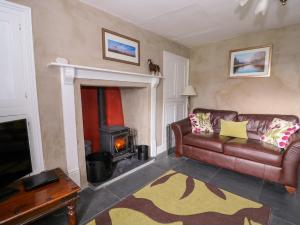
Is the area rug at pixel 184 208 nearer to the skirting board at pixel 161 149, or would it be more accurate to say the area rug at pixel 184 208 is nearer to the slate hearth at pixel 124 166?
the slate hearth at pixel 124 166

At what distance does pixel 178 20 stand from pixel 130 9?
2.60 feet

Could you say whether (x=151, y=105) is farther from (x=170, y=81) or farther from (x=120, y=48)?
(x=120, y=48)

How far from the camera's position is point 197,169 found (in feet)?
8.98

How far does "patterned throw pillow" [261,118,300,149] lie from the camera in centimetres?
229

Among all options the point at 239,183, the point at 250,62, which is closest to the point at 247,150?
the point at 239,183

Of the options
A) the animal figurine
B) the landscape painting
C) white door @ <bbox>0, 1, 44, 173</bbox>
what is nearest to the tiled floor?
white door @ <bbox>0, 1, 44, 173</bbox>

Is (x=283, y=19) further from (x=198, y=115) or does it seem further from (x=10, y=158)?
(x=10, y=158)

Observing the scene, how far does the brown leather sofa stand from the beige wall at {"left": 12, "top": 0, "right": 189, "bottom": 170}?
1.95 m

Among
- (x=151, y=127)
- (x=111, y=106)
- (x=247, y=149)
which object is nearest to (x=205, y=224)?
(x=247, y=149)

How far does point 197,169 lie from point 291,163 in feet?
4.07

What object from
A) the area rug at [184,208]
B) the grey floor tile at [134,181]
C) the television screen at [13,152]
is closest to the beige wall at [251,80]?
the area rug at [184,208]

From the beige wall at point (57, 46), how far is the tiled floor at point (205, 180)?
21.4 inches

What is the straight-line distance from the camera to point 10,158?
1.38 meters

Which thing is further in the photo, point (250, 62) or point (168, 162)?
point (250, 62)
